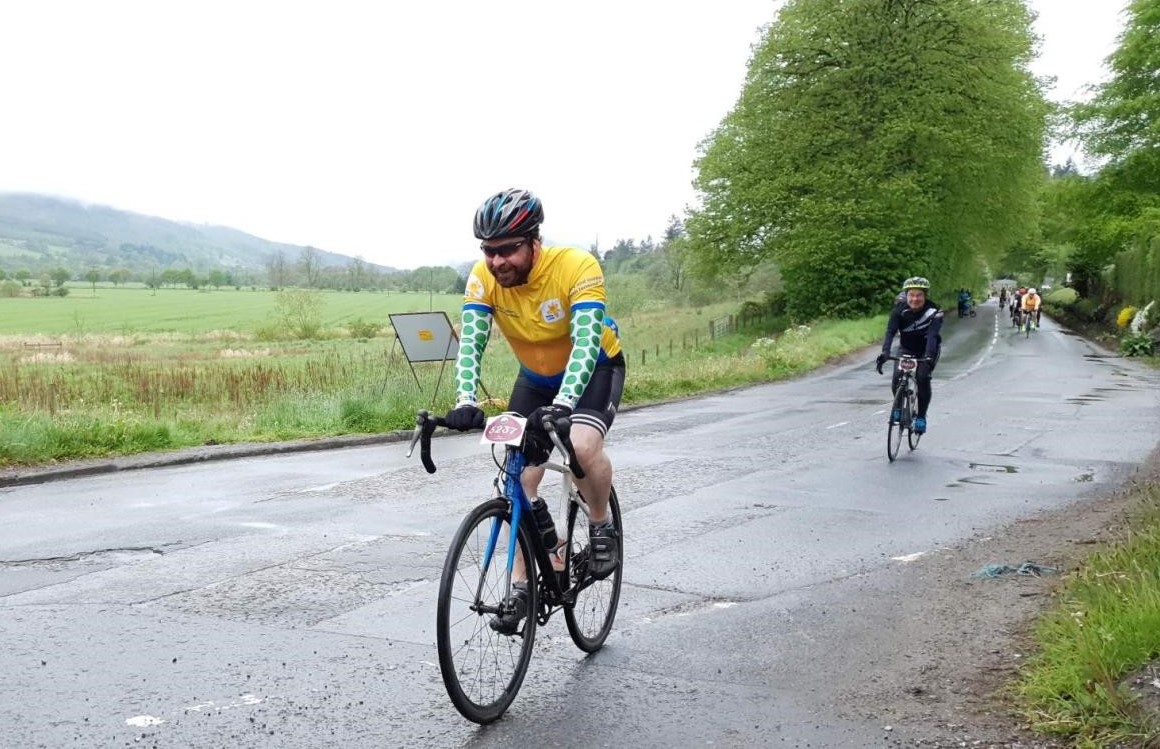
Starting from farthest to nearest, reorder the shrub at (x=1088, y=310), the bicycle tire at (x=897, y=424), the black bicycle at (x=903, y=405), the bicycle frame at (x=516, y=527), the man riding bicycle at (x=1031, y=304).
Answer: the shrub at (x=1088, y=310)
the man riding bicycle at (x=1031, y=304)
the black bicycle at (x=903, y=405)
the bicycle tire at (x=897, y=424)
the bicycle frame at (x=516, y=527)

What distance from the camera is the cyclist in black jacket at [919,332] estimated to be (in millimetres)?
12117

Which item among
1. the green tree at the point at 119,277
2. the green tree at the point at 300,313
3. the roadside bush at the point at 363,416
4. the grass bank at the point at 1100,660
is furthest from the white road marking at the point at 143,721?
the green tree at the point at 119,277

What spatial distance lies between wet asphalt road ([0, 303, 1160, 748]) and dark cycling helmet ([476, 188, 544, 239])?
6.70 ft

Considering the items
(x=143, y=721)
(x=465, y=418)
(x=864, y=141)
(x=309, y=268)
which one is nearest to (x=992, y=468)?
(x=465, y=418)

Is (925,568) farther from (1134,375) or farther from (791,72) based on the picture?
(791,72)

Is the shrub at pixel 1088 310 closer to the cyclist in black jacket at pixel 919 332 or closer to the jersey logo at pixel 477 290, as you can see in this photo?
the cyclist in black jacket at pixel 919 332

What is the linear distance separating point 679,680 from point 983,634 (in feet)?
A: 5.96

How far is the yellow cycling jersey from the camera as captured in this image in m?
4.49

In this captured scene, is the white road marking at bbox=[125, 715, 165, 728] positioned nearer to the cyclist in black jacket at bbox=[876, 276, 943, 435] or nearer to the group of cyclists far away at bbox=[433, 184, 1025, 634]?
the group of cyclists far away at bbox=[433, 184, 1025, 634]

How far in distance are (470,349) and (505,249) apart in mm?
518

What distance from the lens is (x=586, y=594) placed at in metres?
5.04

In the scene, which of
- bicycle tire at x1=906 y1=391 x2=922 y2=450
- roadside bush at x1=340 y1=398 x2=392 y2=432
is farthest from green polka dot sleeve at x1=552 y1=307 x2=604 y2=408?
roadside bush at x1=340 y1=398 x2=392 y2=432

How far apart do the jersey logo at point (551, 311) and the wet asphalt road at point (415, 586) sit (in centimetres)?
168

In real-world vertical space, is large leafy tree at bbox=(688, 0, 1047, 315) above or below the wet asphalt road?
above
